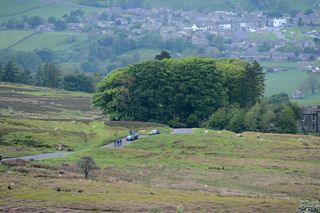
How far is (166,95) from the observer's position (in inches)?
4685

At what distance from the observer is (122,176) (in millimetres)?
74812

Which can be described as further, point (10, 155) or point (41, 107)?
point (41, 107)

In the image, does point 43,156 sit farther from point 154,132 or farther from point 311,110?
point 311,110

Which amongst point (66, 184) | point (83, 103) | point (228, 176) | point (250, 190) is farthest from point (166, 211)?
point (83, 103)

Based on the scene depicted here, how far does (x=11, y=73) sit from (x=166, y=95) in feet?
249

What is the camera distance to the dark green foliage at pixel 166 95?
390 feet

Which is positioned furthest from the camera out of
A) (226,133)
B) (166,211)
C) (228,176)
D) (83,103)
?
(83,103)

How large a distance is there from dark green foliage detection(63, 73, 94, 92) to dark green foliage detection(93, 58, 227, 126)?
7279cm

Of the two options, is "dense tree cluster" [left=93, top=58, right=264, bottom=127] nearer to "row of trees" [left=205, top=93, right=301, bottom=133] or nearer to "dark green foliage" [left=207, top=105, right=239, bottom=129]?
"row of trees" [left=205, top=93, right=301, bottom=133]

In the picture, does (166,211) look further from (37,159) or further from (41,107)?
(41,107)

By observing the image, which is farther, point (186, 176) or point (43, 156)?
point (43, 156)

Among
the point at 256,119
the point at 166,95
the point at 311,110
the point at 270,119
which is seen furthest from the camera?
the point at 311,110

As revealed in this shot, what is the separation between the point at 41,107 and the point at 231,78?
29.3 m

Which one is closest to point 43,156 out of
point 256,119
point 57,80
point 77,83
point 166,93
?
point 166,93
